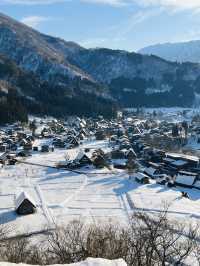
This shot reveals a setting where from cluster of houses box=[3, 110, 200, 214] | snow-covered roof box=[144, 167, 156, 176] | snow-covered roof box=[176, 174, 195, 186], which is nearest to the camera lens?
snow-covered roof box=[176, 174, 195, 186]

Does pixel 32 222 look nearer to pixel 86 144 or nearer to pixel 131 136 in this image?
pixel 86 144

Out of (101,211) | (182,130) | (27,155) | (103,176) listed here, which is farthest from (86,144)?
(101,211)

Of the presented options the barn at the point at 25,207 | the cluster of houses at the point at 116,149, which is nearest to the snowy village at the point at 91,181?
the barn at the point at 25,207

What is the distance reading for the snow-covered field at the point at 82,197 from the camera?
38688 millimetres

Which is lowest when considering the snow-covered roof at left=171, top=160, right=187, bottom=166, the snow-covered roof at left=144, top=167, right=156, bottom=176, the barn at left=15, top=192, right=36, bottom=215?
the snow-covered roof at left=144, top=167, right=156, bottom=176

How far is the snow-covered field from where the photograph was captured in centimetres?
3869

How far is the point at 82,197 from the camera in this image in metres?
46.8

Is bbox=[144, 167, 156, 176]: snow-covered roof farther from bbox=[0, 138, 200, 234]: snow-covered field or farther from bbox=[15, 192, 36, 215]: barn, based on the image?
bbox=[15, 192, 36, 215]: barn

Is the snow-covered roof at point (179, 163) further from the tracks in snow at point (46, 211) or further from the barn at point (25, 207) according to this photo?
the barn at point (25, 207)

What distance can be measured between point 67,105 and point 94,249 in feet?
488

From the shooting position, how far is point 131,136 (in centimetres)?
11056

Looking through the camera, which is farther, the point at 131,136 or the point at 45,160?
the point at 131,136

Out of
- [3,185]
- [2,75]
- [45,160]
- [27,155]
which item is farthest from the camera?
[2,75]

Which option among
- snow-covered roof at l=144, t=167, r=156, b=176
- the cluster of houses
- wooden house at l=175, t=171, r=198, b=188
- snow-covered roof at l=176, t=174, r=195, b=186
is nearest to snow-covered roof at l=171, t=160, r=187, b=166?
the cluster of houses
